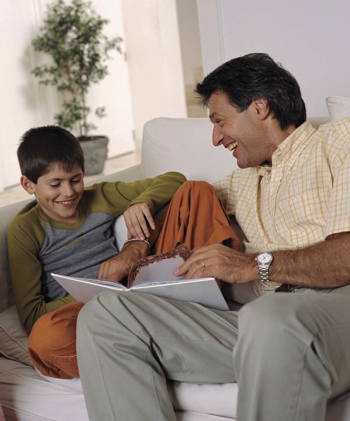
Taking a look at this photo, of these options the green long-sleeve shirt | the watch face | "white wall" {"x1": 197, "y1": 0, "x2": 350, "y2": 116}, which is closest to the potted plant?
"white wall" {"x1": 197, "y1": 0, "x2": 350, "y2": 116}

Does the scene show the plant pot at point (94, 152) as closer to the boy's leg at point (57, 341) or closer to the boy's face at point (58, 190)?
the boy's face at point (58, 190)

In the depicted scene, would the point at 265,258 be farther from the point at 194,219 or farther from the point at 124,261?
the point at 124,261

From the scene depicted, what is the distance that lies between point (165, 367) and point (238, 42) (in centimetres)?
179

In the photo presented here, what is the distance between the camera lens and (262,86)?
4.82 feet

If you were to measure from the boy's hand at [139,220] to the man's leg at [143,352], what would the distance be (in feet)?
1.23

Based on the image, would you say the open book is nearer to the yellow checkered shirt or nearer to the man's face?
the yellow checkered shirt

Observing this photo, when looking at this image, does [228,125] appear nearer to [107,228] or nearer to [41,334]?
[107,228]

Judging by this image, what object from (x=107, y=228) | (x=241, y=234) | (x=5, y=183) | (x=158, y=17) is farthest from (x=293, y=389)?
(x=158, y=17)

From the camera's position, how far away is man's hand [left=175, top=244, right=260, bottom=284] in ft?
4.25

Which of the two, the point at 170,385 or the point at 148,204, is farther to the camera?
the point at 148,204

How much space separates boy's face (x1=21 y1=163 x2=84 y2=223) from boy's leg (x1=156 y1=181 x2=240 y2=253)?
314 mm

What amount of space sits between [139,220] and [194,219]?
17 cm

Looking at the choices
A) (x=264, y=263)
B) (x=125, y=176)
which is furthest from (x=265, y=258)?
(x=125, y=176)

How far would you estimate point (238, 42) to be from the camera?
2.47 meters
